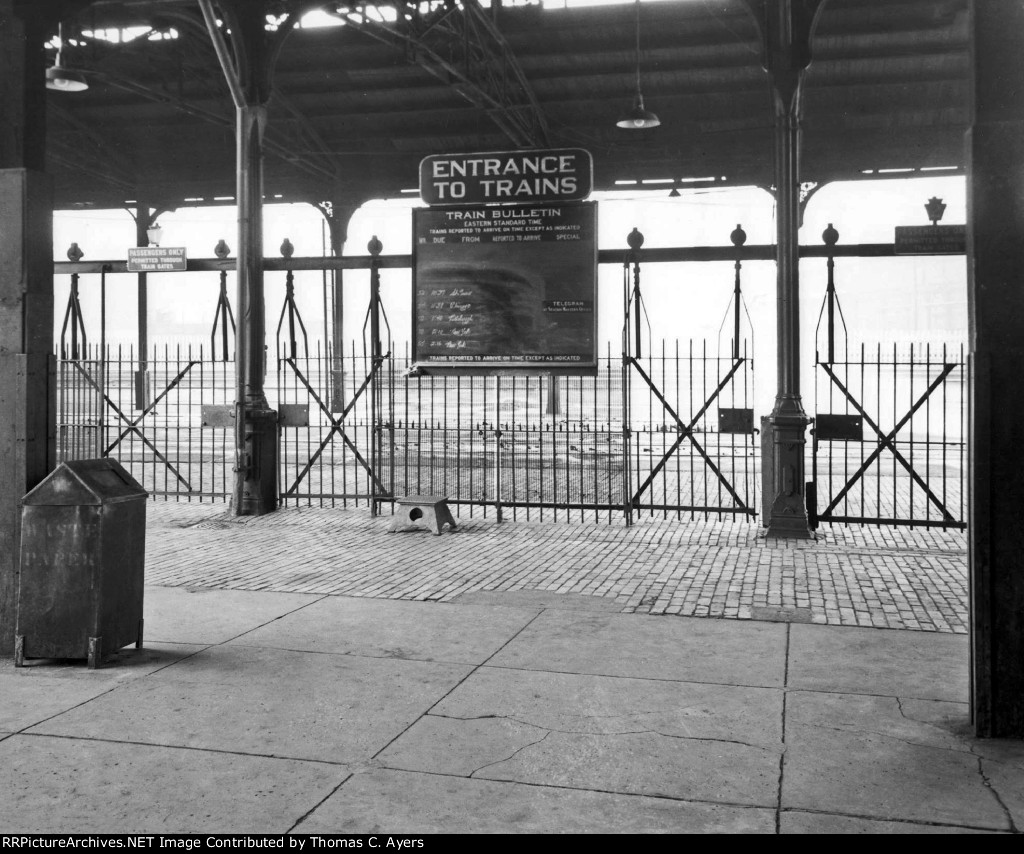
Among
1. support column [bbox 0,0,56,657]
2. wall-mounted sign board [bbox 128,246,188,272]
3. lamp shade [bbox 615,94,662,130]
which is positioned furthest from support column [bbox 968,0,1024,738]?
lamp shade [bbox 615,94,662,130]

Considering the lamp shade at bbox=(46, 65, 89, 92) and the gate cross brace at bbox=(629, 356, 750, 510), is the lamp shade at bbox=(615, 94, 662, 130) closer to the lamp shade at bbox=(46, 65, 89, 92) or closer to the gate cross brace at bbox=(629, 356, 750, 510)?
the gate cross brace at bbox=(629, 356, 750, 510)

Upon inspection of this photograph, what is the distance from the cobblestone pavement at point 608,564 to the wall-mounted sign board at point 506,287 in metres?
2.08

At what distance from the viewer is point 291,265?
41.3 ft

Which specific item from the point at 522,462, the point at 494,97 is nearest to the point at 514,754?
the point at 522,462

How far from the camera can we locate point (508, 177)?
11352mm

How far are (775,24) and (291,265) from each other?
6524mm

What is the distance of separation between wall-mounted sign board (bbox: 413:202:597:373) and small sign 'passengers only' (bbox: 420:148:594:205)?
0.18m

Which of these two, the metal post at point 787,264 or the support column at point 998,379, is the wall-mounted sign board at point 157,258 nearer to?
the metal post at point 787,264

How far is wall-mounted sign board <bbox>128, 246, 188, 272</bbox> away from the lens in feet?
41.9

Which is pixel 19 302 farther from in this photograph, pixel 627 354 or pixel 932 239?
pixel 932 239

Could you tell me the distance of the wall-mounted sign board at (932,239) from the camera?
34.2 feet

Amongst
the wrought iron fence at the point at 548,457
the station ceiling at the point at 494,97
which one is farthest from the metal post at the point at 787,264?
the station ceiling at the point at 494,97
